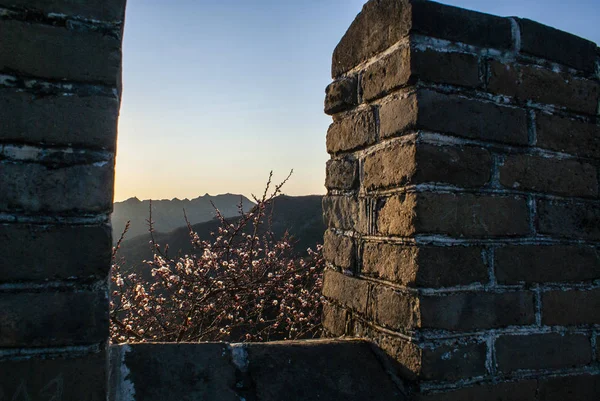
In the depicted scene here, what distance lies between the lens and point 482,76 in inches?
56.7

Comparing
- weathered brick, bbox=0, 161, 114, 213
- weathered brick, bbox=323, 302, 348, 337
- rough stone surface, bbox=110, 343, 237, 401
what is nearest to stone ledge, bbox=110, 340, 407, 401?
rough stone surface, bbox=110, 343, 237, 401

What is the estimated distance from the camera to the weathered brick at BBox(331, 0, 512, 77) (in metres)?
1.38

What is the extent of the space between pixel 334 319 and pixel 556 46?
118cm

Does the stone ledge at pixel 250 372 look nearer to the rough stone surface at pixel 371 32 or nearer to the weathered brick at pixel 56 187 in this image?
the weathered brick at pixel 56 187

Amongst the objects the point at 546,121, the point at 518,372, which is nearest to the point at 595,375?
the point at 518,372

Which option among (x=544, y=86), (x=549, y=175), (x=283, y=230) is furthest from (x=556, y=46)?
(x=283, y=230)

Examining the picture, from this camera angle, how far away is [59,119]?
1.05m

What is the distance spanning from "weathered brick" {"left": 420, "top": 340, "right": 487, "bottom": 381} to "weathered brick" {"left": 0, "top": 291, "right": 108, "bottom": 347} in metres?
0.83

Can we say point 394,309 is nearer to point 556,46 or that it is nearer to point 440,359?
point 440,359

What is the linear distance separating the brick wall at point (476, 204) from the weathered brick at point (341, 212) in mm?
25

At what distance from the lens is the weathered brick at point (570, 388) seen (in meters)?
1.45

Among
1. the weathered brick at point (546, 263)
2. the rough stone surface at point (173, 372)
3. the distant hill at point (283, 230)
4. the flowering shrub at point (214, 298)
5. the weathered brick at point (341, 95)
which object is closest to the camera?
the rough stone surface at point (173, 372)

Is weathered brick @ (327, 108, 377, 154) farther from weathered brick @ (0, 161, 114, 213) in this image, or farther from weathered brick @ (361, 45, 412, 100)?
weathered brick @ (0, 161, 114, 213)

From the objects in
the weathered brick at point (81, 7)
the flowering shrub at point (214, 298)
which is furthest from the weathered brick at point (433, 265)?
the flowering shrub at point (214, 298)
